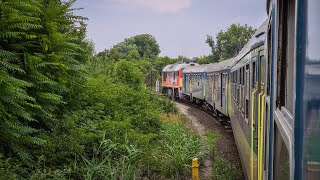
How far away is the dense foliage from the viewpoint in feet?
17.6

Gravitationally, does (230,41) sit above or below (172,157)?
above

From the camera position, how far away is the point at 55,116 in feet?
23.0

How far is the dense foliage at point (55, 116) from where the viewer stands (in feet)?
17.6

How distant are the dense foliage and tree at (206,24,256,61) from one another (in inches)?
1775

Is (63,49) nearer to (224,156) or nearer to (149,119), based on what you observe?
(149,119)

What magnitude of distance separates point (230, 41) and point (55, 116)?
4897 centimetres

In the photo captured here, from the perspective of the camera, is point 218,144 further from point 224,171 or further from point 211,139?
point 224,171

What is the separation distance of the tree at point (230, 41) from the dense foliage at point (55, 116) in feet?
148

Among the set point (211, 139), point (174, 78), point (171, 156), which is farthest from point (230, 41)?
point (171, 156)

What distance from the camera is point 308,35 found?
1.28 m

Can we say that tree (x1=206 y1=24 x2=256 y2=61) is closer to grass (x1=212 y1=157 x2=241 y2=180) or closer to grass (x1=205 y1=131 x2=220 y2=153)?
grass (x1=205 y1=131 x2=220 y2=153)

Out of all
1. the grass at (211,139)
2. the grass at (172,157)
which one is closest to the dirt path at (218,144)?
the grass at (211,139)

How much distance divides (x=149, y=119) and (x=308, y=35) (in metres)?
9.73

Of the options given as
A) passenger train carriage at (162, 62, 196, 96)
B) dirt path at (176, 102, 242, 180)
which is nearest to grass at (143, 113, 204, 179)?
dirt path at (176, 102, 242, 180)
